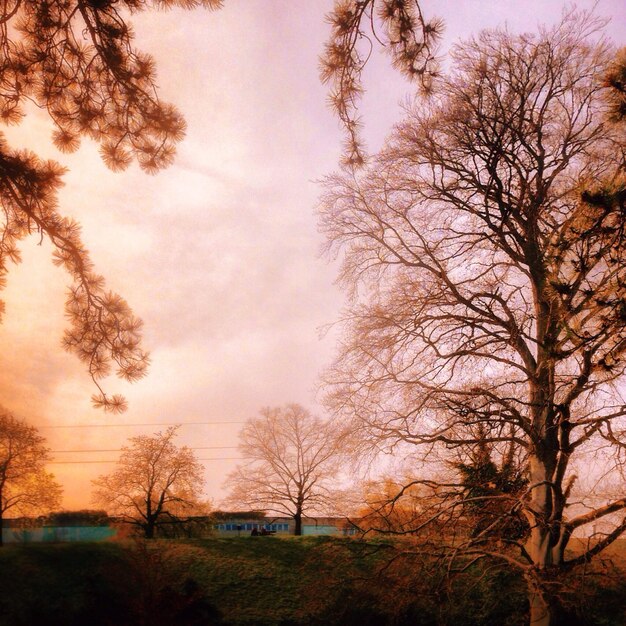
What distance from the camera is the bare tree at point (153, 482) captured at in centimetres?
1986

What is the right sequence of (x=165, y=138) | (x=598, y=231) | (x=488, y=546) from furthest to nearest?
(x=488, y=546), (x=165, y=138), (x=598, y=231)

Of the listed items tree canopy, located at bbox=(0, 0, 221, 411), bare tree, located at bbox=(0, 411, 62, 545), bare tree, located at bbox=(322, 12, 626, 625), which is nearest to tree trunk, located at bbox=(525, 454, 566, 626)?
bare tree, located at bbox=(322, 12, 626, 625)

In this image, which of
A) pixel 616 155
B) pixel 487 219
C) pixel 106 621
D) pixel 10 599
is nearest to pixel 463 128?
pixel 487 219

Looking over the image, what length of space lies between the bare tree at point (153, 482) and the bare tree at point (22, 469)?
2.82m

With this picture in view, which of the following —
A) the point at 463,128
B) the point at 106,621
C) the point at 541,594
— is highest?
the point at 463,128

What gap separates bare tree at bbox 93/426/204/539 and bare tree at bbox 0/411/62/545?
282 centimetres

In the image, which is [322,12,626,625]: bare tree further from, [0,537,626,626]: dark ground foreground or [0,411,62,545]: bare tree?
[0,411,62,545]: bare tree

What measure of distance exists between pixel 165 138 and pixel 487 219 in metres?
4.77

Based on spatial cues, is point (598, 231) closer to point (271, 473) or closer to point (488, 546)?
point (488, 546)

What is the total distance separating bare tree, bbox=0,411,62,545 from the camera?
16094 mm

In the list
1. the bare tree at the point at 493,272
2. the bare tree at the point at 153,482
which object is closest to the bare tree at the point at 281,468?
the bare tree at the point at 153,482

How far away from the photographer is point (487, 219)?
7883mm

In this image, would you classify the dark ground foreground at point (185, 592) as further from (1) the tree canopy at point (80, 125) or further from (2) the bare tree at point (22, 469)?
(1) the tree canopy at point (80, 125)

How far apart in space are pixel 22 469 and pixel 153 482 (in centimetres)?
487
